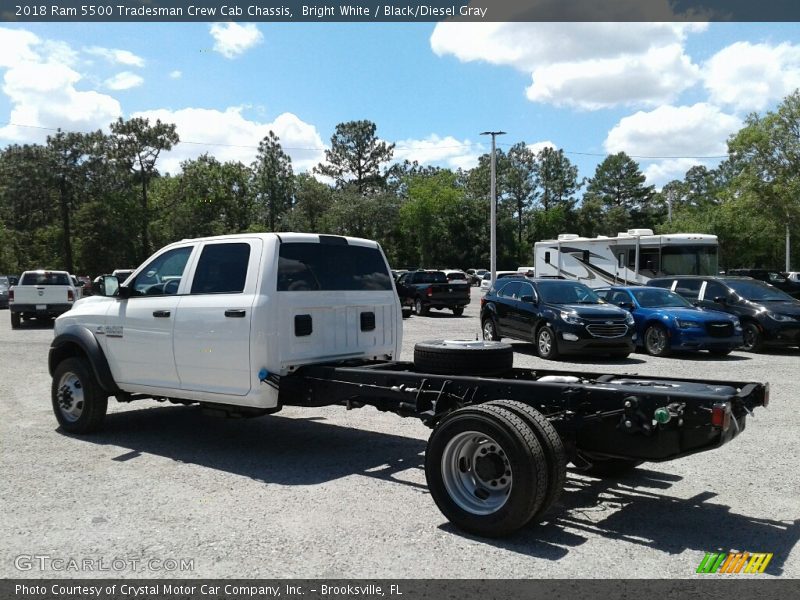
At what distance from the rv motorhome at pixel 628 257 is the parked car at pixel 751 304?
9.06m

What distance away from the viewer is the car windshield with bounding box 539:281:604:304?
590 inches

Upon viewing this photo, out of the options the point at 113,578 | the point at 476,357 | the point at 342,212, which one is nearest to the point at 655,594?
the point at 476,357

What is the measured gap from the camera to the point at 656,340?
1514 centimetres

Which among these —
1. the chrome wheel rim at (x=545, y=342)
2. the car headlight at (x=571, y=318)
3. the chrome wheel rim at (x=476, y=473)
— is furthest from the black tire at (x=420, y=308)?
the chrome wheel rim at (x=476, y=473)

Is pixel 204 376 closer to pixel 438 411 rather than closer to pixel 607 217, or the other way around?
pixel 438 411

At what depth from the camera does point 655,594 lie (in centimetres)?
388

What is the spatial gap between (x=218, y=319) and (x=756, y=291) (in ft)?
46.3

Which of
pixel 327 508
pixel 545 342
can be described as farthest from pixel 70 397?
pixel 545 342

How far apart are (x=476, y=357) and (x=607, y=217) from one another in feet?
293

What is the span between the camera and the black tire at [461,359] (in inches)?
234

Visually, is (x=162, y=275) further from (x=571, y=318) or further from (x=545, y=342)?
(x=545, y=342)

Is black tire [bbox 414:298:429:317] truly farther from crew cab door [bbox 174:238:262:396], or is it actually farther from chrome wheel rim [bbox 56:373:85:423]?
crew cab door [bbox 174:238:262:396]

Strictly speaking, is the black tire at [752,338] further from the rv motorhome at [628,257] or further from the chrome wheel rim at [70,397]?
the chrome wheel rim at [70,397]

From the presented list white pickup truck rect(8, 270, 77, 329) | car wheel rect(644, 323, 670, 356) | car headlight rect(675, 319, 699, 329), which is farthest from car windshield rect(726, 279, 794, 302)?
white pickup truck rect(8, 270, 77, 329)
